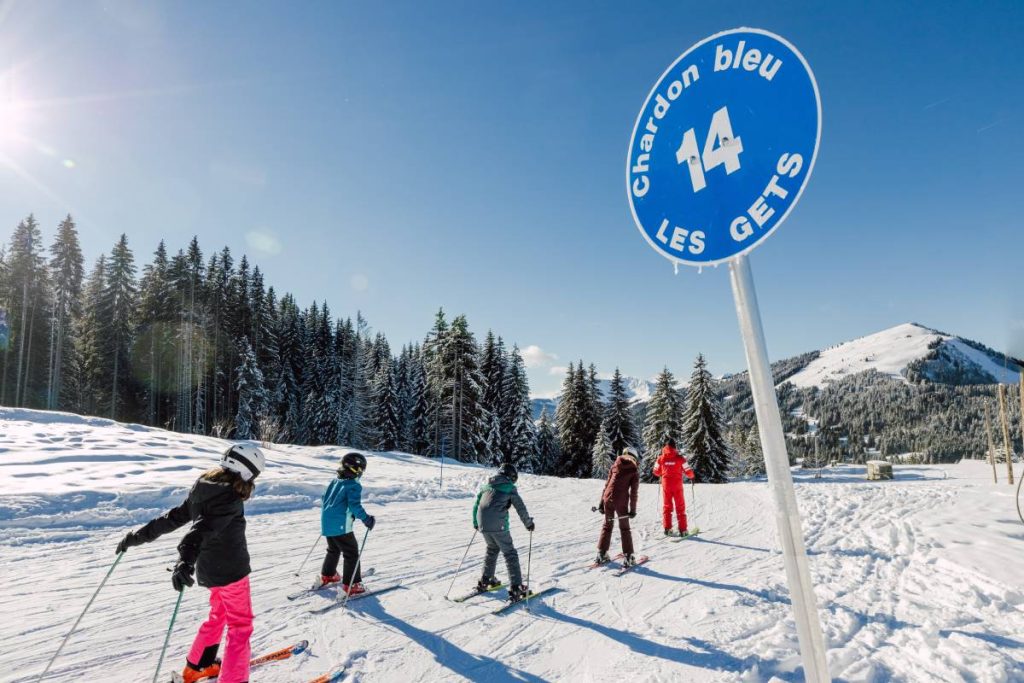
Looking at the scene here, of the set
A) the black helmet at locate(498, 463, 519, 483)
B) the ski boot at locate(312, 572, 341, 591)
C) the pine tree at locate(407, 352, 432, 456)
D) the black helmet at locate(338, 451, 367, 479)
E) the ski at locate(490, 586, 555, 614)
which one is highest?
the pine tree at locate(407, 352, 432, 456)

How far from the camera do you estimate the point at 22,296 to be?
38.7 m

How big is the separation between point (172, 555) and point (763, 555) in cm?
1050

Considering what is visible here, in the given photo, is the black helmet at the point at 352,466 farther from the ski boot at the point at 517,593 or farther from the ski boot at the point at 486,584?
the ski boot at the point at 517,593

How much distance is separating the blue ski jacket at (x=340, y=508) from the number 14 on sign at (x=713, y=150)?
649 centimetres

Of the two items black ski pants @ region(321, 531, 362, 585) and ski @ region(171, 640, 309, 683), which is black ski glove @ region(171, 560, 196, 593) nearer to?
ski @ region(171, 640, 309, 683)

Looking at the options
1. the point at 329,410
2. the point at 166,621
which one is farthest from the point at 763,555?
the point at 329,410

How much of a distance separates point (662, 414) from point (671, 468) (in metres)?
28.7

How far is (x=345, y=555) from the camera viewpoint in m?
6.94

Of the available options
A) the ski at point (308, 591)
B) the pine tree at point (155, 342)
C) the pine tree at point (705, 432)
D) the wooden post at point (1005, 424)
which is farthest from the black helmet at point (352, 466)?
the pine tree at point (155, 342)

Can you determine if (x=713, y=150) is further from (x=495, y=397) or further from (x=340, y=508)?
(x=495, y=397)

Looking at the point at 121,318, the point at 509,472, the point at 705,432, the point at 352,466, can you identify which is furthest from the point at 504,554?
the point at 121,318

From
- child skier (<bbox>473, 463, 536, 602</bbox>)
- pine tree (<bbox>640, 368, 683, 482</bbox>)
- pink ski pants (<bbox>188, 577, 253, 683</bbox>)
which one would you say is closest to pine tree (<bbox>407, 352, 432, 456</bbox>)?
pine tree (<bbox>640, 368, 683, 482</bbox>)

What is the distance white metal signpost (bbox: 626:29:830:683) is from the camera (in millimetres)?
1616

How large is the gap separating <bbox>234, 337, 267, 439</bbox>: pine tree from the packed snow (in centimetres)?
3001
